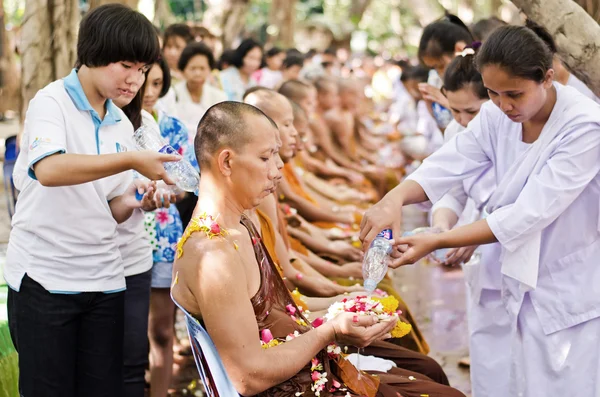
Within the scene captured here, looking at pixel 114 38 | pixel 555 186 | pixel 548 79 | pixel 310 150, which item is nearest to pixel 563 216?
pixel 555 186

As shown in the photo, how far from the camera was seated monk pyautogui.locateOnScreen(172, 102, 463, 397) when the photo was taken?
257 cm

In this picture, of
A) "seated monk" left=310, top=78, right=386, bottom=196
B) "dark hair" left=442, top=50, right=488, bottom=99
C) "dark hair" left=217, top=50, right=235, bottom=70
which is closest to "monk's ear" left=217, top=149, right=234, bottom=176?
"dark hair" left=442, top=50, right=488, bottom=99

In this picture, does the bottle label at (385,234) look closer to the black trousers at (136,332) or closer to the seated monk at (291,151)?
the black trousers at (136,332)

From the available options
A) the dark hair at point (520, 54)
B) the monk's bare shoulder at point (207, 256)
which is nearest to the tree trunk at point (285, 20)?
the dark hair at point (520, 54)

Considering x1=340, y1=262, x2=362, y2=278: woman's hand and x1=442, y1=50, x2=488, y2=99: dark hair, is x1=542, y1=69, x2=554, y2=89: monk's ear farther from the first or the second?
x1=340, y1=262, x2=362, y2=278: woman's hand

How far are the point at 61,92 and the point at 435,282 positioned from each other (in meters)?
5.75

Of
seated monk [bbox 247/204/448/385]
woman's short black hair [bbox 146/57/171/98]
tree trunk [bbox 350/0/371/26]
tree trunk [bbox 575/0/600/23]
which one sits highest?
tree trunk [bbox 575/0/600/23]

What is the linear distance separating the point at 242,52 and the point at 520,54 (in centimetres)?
777

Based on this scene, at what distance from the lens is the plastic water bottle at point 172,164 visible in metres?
3.28

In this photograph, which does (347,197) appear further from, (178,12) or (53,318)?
(178,12)

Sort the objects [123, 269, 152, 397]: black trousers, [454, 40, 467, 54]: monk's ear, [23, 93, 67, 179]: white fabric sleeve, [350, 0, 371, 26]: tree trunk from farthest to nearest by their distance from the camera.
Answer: [350, 0, 371, 26]: tree trunk, [454, 40, 467, 54]: monk's ear, [123, 269, 152, 397]: black trousers, [23, 93, 67, 179]: white fabric sleeve

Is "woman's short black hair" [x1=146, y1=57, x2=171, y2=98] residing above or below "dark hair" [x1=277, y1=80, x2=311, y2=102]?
above

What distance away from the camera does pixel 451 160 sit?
3.80 m

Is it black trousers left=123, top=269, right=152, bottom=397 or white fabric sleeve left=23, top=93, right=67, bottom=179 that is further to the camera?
black trousers left=123, top=269, right=152, bottom=397
